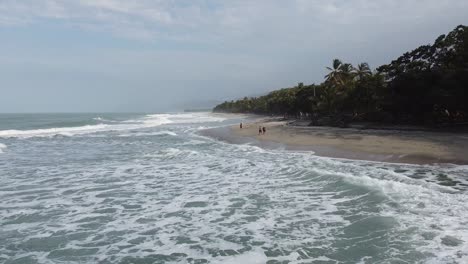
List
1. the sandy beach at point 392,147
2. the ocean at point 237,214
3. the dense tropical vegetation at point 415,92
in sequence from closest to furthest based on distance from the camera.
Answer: the ocean at point 237,214 < the sandy beach at point 392,147 < the dense tropical vegetation at point 415,92

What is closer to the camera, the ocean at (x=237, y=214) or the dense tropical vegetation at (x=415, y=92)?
the ocean at (x=237, y=214)

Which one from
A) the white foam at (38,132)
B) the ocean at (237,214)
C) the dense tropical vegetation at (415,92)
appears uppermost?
the dense tropical vegetation at (415,92)

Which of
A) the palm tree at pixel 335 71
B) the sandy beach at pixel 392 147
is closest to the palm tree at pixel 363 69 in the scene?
the palm tree at pixel 335 71

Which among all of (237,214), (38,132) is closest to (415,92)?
(237,214)

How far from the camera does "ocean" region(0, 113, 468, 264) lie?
8.57 meters

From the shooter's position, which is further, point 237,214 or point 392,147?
point 392,147

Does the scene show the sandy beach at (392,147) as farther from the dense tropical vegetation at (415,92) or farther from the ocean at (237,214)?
the dense tropical vegetation at (415,92)

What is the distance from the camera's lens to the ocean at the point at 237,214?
337 inches

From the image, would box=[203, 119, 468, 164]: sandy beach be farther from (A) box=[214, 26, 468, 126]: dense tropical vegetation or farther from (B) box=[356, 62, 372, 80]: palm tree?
(B) box=[356, 62, 372, 80]: palm tree

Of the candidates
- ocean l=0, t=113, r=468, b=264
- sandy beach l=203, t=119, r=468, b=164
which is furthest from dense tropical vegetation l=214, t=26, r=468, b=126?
ocean l=0, t=113, r=468, b=264

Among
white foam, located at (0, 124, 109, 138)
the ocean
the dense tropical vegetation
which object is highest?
the dense tropical vegetation

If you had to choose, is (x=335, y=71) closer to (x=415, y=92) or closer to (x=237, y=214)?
(x=415, y=92)

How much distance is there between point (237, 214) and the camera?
456 inches

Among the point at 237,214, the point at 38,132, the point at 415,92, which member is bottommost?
the point at 237,214
